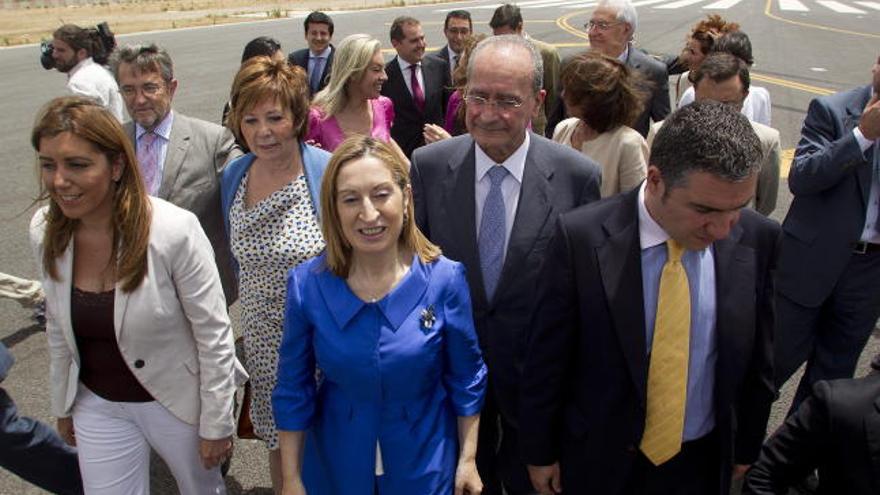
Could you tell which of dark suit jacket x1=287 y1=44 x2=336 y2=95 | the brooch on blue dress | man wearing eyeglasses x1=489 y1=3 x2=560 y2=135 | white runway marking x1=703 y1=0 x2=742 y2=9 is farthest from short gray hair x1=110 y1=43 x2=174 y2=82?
white runway marking x1=703 y1=0 x2=742 y2=9

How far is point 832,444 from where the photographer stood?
6.15 feet

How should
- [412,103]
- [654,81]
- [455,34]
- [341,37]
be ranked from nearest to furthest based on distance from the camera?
[654,81]
[412,103]
[455,34]
[341,37]

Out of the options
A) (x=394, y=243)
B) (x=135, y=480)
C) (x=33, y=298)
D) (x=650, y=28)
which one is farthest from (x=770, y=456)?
(x=650, y=28)

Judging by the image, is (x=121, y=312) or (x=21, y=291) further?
(x=21, y=291)

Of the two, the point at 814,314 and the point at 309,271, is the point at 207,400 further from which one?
the point at 814,314

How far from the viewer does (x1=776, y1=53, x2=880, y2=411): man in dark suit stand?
128 inches

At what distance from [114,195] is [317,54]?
5.36m

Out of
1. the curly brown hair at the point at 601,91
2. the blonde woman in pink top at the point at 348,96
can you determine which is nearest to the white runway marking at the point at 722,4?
the blonde woman in pink top at the point at 348,96

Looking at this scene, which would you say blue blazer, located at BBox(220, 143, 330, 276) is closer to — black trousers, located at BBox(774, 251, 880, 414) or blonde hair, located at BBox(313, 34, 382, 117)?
blonde hair, located at BBox(313, 34, 382, 117)

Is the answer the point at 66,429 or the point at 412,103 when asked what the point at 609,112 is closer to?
the point at 66,429

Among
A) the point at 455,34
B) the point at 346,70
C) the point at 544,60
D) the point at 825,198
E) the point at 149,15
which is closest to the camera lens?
the point at 825,198

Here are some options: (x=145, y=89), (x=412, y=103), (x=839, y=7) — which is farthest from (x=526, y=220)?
(x=839, y=7)

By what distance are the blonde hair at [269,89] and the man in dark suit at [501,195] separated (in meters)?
0.57

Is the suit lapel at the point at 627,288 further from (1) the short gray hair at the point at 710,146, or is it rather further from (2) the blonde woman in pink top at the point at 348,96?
(2) the blonde woman in pink top at the point at 348,96
